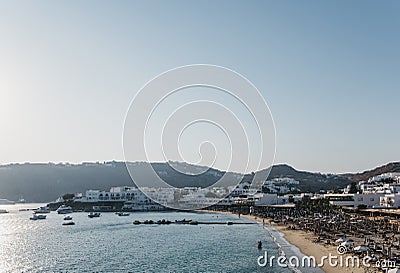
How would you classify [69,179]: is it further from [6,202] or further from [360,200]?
[360,200]

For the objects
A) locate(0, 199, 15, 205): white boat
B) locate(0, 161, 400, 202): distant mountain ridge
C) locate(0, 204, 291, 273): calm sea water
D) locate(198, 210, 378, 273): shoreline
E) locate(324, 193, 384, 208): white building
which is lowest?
locate(0, 199, 15, 205): white boat

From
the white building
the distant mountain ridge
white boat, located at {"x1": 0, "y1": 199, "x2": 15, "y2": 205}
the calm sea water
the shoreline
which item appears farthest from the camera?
the distant mountain ridge

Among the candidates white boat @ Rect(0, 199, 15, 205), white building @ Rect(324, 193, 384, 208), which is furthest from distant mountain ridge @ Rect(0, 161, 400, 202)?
white building @ Rect(324, 193, 384, 208)

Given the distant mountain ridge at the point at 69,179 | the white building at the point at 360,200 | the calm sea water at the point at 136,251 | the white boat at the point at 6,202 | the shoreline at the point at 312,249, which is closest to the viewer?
the shoreline at the point at 312,249

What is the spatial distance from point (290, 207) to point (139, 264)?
1801 inches

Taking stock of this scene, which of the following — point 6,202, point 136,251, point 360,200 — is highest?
point 360,200

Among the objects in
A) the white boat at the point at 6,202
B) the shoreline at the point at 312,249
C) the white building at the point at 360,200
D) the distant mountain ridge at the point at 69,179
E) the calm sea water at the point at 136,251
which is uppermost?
the distant mountain ridge at the point at 69,179

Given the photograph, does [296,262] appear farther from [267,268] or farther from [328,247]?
[328,247]

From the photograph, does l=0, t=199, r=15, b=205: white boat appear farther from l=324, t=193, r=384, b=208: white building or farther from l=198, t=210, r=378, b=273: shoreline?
l=198, t=210, r=378, b=273: shoreline

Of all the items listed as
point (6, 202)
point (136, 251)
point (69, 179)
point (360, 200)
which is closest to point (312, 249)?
point (136, 251)

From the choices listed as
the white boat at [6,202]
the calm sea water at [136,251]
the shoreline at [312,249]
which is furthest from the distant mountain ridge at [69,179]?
the shoreline at [312,249]

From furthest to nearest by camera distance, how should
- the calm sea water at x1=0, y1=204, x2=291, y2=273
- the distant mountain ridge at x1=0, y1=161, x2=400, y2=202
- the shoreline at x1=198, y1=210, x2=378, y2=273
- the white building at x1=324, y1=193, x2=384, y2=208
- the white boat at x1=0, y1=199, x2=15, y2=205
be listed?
the distant mountain ridge at x1=0, y1=161, x2=400, y2=202 < the white boat at x1=0, y1=199, x2=15, y2=205 < the white building at x1=324, y1=193, x2=384, y2=208 < the calm sea water at x1=0, y1=204, x2=291, y2=273 < the shoreline at x1=198, y1=210, x2=378, y2=273

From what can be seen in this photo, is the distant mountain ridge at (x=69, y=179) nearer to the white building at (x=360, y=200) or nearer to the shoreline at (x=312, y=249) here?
the white building at (x=360, y=200)

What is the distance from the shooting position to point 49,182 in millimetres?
146875
